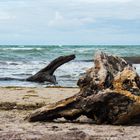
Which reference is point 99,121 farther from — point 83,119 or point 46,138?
point 46,138

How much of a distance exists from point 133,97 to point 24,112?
3076 millimetres

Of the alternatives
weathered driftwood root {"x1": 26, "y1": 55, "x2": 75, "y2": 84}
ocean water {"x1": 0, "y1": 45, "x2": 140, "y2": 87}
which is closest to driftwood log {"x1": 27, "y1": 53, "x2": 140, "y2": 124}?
ocean water {"x1": 0, "y1": 45, "x2": 140, "y2": 87}

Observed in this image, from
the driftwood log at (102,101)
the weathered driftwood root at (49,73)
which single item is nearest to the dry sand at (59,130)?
the driftwood log at (102,101)

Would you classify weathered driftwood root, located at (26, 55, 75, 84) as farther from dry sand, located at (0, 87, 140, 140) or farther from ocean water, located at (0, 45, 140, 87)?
dry sand, located at (0, 87, 140, 140)

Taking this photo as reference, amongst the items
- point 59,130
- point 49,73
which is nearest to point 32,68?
point 49,73

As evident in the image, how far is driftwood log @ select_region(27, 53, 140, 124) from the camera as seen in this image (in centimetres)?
909

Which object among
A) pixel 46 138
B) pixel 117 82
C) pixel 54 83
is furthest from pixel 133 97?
pixel 54 83

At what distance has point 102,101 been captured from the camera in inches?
359

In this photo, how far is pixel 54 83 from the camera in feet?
72.2

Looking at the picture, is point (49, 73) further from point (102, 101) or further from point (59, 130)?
point (59, 130)

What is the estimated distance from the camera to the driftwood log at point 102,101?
358 inches

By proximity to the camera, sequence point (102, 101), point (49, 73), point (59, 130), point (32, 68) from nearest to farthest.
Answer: point (59, 130) → point (102, 101) → point (49, 73) → point (32, 68)

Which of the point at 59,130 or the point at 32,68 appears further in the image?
the point at 32,68

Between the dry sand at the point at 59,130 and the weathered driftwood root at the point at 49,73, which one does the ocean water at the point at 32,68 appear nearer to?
the weathered driftwood root at the point at 49,73
